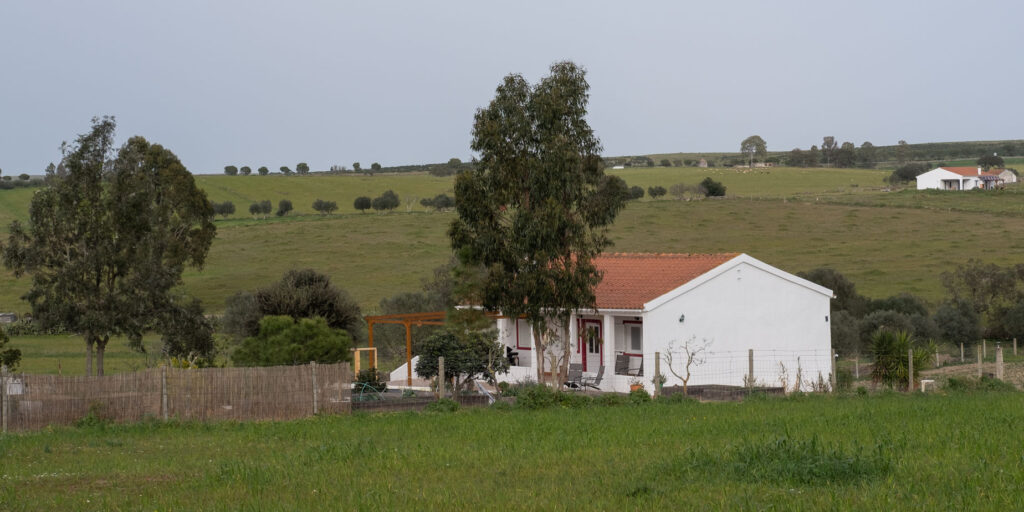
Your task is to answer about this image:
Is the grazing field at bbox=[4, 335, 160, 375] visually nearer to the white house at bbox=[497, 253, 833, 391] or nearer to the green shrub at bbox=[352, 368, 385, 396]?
the green shrub at bbox=[352, 368, 385, 396]

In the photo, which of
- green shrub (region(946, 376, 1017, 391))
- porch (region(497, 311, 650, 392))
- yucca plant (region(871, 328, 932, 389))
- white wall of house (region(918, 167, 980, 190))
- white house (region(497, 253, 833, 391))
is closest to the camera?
green shrub (region(946, 376, 1017, 391))

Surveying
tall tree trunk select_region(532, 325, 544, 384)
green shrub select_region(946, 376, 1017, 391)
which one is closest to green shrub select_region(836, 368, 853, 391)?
green shrub select_region(946, 376, 1017, 391)

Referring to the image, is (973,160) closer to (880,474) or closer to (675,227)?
(675,227)

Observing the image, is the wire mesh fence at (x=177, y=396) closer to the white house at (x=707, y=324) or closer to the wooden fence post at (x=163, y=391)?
the wooden fence post at (x=163, y=391)

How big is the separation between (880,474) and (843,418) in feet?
21.5

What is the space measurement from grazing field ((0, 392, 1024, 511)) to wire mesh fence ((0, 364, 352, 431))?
3.16 ft

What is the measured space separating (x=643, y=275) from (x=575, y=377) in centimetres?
424


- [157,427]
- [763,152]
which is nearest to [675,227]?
[157,427]

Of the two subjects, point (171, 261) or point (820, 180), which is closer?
point (171, 261)

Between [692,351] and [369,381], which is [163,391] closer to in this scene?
[369,381]

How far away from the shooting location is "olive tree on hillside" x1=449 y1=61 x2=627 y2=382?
2422 centimetres

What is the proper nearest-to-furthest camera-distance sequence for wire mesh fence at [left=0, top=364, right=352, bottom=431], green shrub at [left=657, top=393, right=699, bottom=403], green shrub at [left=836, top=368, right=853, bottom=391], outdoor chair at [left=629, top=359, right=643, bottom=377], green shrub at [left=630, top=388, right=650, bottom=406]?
wire mesh fence at [left=0, top=364, right=352, bottom=431], green shrub at [left=630, top=388, right=650, bottom=406], green shrub at [left=657, top=393, right=699, bottom=403], green shrub at [left=836, top=368, right=853, bottom=391], outdoor chair at [left=629, top=359, right=643, bottom=377]

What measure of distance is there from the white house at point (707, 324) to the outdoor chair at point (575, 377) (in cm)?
68

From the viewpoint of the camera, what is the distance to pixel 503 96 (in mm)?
25031
